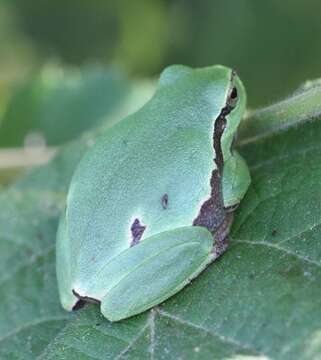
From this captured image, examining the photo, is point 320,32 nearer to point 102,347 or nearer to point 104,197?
point 104,197

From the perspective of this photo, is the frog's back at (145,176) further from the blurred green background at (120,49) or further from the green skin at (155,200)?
the blurred green background at (120,49)

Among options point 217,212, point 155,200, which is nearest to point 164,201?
point 155,200

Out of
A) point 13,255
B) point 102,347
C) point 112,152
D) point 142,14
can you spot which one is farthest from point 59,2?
point 102,347

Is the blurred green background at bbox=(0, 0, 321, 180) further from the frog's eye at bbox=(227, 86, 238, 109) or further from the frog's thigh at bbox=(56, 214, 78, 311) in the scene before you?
the frog's eye at bbox=(227, 86, 238, 109)

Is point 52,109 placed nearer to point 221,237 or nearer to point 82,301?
point 82,301

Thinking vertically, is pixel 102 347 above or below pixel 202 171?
below

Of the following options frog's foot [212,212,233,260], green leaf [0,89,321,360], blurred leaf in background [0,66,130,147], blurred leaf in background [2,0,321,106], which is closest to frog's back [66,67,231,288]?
frog's foot [212,212,233,260]
